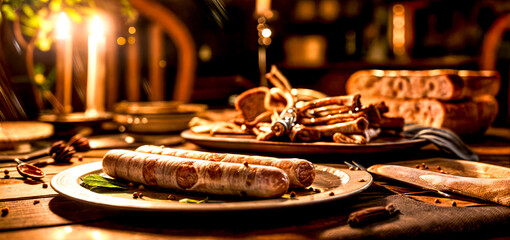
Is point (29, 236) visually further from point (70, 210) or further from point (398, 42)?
point (398, 42)

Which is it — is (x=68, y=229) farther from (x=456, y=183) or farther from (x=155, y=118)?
(x=155, y=118)

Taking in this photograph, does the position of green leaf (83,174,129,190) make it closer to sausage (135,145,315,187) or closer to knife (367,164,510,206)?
sausage (135,145,315,187)

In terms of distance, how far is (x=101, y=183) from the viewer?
1.20 metres

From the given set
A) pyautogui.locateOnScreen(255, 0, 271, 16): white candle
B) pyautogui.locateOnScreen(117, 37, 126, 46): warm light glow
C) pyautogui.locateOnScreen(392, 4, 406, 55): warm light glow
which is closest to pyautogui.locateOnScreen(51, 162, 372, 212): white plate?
pyautogui.locateOnScreen(255, 0, 271, 16): white candle

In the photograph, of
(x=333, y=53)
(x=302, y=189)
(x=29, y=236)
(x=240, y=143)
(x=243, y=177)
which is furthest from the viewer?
(x=333, y=53)

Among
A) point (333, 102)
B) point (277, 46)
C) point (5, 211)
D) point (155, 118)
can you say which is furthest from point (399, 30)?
point (5, 211)

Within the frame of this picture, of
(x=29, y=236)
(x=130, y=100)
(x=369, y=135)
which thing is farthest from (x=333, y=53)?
(x=29, y=236)

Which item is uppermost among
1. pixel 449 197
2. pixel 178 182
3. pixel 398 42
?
pixel 398 42

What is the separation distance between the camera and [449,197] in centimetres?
121

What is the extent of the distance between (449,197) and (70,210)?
97cm

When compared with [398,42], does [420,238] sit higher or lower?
lower

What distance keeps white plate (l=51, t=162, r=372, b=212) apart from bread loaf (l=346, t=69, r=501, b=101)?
1.51 metres

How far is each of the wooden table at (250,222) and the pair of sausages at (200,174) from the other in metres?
0.06

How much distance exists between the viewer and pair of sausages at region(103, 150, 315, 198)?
1.01 m
